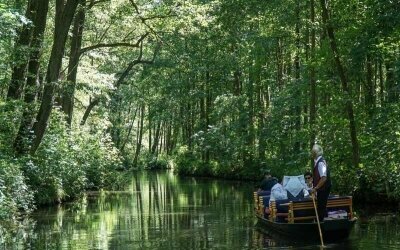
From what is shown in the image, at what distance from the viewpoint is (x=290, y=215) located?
13219mm

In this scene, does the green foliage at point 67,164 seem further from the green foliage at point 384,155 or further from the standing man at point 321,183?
the green foliage at point 384,155

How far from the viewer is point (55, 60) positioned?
17781 mm

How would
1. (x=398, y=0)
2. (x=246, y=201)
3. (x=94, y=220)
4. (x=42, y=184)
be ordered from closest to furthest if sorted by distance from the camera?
(x=398, y=0)
(x=94, y=220)
(x=42, y=184)
(x=246, y=201)

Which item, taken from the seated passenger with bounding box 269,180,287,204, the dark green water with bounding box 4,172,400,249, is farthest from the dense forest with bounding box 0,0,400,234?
the seated passenger with bounding box 269,180,287,204

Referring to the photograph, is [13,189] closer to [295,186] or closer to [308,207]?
[295,186]

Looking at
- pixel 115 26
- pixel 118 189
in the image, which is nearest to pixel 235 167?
pixel 118 189

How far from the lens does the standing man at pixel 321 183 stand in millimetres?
12438

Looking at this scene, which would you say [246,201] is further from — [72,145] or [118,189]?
[118,189]

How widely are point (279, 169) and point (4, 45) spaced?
15.6 meters

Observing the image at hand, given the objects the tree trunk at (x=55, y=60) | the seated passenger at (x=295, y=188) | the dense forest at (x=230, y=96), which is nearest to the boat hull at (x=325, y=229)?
the seated passenger at (x=295, y=188)

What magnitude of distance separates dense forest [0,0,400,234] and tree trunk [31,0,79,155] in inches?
1.3

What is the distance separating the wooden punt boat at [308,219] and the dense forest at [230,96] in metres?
3.87

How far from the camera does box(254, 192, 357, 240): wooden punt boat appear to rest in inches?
489

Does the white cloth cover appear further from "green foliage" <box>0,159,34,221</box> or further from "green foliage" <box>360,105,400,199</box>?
"green foliage" <box>0,159,34,221</box>
